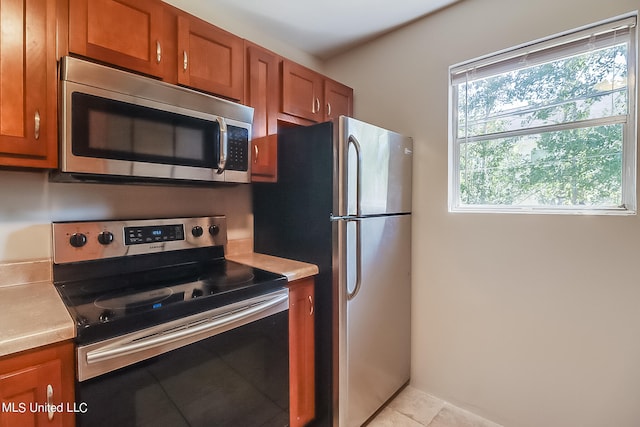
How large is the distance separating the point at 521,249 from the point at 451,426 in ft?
3.52

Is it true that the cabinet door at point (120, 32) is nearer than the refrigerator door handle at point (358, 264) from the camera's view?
Yes

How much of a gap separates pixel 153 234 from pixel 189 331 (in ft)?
2.33

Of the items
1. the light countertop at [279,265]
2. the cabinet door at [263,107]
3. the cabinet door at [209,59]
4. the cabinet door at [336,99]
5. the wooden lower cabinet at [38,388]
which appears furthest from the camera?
the cabinet door at [336,99]

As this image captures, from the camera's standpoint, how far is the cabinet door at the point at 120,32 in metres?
1.14

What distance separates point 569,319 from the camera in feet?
4.97

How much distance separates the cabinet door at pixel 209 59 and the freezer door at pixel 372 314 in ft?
3.07

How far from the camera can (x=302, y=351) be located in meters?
1.58

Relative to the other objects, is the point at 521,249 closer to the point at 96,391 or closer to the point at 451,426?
the point at 451,426

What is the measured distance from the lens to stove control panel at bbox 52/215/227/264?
4.38 feet

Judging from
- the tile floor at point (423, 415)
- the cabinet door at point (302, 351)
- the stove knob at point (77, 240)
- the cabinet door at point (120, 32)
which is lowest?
the tile floor at point (423, 415)

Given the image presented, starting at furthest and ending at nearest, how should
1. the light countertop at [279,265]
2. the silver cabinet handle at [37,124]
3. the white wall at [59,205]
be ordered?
the light countertop at [279,265]
the white wall at [59,205]
the silver cabinet handle at [37,124]

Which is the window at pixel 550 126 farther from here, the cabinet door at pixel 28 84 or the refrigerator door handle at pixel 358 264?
the cabinet door at pixel 28 84

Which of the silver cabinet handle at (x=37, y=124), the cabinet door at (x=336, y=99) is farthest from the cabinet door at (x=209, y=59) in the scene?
the cabinet door at (x=336, y=99)

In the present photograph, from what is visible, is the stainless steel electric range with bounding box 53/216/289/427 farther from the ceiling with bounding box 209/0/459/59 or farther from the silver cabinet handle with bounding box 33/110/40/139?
the ceiling with bounding box 209/0/459/59
